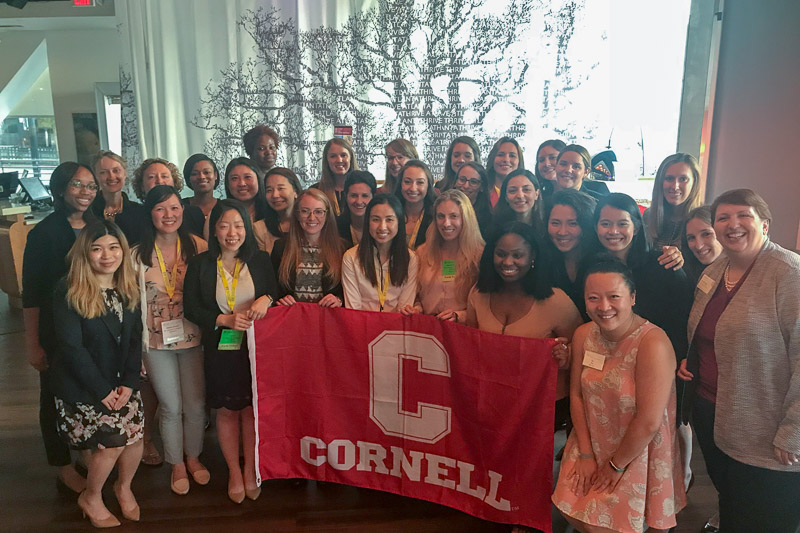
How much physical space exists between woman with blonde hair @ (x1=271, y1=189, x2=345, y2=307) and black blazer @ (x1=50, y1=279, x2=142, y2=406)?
0.80 m

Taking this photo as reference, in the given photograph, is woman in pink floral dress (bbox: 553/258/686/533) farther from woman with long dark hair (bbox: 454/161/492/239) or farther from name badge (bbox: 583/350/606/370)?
woman with long dark hair (bbox: 454/161/492/239)

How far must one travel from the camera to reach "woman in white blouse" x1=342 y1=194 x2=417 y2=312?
286cm

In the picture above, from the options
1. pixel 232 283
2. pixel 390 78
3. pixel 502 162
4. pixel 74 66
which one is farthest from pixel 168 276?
pixel 74 66

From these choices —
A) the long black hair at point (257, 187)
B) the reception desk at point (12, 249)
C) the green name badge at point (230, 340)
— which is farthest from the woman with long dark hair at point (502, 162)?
the reception desk at point (12, 249)

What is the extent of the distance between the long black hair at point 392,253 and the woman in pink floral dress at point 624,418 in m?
1.04

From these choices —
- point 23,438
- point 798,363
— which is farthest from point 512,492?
point 23,438

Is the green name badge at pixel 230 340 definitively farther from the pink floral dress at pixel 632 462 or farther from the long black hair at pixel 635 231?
the long black hair at pixel 635 231

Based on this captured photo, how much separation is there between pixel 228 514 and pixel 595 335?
2.06 meters

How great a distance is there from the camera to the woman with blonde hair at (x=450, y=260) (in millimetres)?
2842

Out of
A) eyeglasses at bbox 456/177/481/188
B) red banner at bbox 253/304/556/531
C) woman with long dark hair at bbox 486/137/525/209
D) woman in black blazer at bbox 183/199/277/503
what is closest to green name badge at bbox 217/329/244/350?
woman in black blazer at bbox 183/199/277/503

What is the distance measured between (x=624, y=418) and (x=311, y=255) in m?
1.76

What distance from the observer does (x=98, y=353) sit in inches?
99.8

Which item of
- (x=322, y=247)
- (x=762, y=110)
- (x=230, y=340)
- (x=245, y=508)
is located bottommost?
(x=245, y=508)

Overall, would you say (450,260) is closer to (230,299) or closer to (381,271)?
(381,271)
